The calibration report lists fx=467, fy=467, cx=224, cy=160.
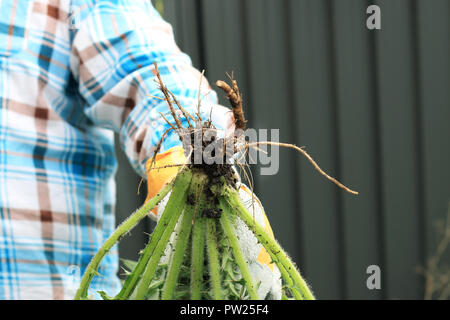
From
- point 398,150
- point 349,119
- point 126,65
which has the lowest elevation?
point 398,150

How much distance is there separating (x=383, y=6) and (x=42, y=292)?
2.23 meters

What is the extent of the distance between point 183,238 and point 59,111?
763 millimetres

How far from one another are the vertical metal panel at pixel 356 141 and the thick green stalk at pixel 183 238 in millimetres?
2153

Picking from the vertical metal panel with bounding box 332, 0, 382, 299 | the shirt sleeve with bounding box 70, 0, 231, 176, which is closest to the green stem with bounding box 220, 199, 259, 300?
the shirt sleeve with bounding box 70, 0, 231, 176

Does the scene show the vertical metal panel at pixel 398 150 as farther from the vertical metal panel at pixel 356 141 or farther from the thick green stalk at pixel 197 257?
the thick green stalk at pixel 197 257

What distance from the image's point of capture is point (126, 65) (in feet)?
3.36

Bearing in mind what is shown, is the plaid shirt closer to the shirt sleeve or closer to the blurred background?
the shirt sleeve

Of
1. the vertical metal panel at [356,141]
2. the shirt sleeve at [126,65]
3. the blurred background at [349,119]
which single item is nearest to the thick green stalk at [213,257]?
the shirt sleeve at [126,65]

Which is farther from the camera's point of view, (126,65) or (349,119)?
(349,119)

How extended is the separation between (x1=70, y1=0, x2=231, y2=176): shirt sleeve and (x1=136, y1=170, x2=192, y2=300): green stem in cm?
44

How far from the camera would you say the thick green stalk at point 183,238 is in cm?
47

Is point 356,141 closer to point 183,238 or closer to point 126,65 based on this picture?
point 126,65

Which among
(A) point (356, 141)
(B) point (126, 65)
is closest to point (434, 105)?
(A) point (356, 141)
